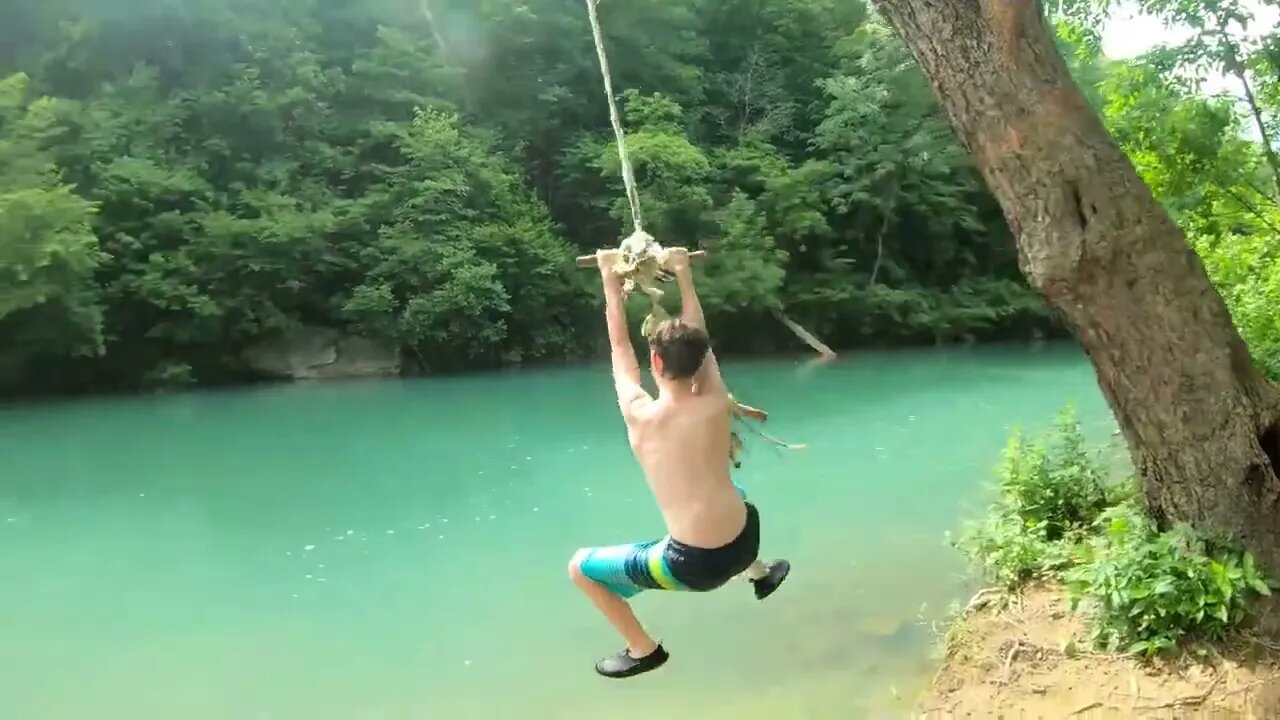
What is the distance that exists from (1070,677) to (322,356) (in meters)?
15.0

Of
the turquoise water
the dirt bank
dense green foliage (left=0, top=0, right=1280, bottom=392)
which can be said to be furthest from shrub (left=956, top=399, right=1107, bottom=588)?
dense green foliage (left=0, top=0, right=1280, bottom=392)

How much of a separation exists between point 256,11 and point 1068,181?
16.9 metres

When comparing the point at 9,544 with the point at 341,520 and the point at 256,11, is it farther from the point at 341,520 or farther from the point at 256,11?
the point at 256,11

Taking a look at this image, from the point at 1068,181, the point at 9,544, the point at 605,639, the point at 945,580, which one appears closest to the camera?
the point at 1068,181

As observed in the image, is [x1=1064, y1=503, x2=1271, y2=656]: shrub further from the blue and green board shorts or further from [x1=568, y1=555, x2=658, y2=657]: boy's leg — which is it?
[x1=568, y1=555, x2=658, y2=657]: boy's leg

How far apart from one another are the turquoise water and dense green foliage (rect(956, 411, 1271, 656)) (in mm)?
551

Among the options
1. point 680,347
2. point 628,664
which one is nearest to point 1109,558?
point 628,664

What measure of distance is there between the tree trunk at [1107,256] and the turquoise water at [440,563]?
4.48 ft

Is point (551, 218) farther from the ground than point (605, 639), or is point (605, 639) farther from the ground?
point (551, 218)

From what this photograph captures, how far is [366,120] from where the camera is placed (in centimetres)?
1792

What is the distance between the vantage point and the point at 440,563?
6344 millimetres

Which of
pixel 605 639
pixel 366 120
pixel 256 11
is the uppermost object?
pixel 256 11

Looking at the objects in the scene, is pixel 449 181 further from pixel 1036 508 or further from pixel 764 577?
pixel 764 577

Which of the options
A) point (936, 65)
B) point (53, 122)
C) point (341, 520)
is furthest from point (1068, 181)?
point (53, 122)
